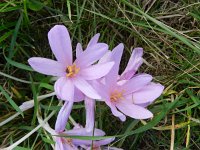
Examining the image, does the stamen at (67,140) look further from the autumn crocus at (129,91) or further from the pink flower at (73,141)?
the autumn crocus at (129,91)

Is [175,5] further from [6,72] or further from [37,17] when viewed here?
[6,72]

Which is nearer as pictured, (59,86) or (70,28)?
(59,86)

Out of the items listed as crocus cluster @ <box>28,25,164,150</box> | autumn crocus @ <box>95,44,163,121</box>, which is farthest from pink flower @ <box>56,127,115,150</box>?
autumn crocus @ <box>95,44,163,121</box>

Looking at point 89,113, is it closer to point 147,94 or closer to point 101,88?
point 101,88

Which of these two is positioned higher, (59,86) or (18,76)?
(59,86)

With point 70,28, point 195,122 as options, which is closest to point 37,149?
point 70,28

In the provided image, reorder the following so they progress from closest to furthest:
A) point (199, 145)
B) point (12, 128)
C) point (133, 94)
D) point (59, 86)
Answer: point (59, 86) → point (133, 94) → point (12, 128) → point (199, 145)

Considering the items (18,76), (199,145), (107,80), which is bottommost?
(199,145)
